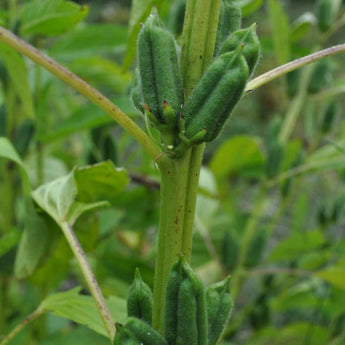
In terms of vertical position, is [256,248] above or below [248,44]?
below

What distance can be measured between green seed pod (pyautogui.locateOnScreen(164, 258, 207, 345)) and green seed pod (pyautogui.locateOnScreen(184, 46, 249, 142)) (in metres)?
0.08

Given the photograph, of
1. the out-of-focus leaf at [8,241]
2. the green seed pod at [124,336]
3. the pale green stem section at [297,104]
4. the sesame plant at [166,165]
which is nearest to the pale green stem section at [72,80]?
the sesame plant at [166,165]

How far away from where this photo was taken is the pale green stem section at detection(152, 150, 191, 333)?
0.37m

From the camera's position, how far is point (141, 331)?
0.34 metres

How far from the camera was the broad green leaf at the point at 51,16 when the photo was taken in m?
0.54

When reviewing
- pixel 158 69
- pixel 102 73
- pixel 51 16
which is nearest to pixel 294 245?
pixel 102 73

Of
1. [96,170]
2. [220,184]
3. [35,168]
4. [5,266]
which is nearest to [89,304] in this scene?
[96,170]

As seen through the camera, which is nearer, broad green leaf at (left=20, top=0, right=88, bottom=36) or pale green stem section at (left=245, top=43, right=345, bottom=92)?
pale green stem section at (left=245, top=43, right=345, bottom=92)

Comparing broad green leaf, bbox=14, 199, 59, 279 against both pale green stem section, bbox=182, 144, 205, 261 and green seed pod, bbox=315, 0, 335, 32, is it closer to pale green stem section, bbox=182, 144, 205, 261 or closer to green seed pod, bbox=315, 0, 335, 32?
pale green stem section, bbox=182, 144, 205, 261

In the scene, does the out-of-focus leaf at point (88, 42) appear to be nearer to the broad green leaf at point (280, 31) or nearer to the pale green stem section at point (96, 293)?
the broad green leaf at point (280, 31)

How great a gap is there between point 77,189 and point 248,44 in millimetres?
225

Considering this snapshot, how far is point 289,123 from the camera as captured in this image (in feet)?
2.84

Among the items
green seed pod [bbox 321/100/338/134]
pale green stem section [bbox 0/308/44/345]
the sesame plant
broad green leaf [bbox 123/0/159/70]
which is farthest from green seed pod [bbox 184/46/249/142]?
green seed pod [bbox 321/100/338/134]

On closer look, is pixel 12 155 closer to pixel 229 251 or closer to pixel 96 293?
pixel 96 293
